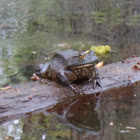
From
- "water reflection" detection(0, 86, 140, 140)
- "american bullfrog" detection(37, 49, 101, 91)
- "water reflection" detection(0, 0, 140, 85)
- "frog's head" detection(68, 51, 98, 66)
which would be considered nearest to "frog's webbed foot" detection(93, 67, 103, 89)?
"american bullfrog" detection(37, 49, 101, 91)

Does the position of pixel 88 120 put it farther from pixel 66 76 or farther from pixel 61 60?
pixel 61 60

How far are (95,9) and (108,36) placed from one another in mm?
5437

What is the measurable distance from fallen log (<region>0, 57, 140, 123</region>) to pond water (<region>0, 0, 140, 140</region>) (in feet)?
0.63

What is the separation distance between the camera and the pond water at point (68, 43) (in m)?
4.68

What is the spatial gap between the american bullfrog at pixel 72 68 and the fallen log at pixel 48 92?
170mm

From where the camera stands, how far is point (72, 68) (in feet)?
18.0

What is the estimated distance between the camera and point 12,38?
11195 millimetres

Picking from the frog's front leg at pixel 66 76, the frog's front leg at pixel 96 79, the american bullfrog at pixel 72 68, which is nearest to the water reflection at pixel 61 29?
the american bullfrog at pixel 72 68

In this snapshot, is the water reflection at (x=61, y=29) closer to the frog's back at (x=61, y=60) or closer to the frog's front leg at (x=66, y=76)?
the frog's back at (x=61, y=60)

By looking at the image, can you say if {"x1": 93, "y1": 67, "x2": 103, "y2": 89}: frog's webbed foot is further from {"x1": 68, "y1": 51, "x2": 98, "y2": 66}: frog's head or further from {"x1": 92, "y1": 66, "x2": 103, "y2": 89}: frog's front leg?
{"x1": 68, "y1": 51, "x2": 98, "y2": 66}: frog's head

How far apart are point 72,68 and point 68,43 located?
15.9 feet

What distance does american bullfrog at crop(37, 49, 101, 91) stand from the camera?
17.7 feet

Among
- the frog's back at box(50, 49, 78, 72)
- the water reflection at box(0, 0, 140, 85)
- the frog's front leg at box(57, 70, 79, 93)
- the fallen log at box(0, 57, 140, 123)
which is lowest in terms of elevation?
the water reflection at box(0, 0, 140, 85)

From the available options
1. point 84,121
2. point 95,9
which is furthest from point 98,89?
point 95,9
